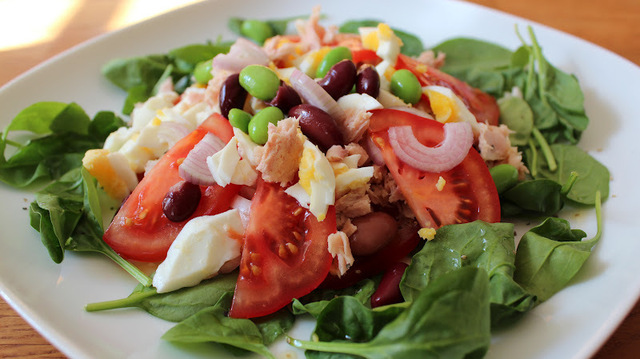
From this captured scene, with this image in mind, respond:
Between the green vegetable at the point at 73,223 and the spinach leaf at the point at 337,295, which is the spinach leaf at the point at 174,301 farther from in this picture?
the spinach leaf at the point at 337,295

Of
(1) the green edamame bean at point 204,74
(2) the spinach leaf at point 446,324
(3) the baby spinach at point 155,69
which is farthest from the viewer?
(3) the baby spinach at point 155,69

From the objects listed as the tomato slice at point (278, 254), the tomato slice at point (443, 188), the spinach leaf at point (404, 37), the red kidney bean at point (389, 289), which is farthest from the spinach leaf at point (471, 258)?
the spinach leaf at point (404, 37)

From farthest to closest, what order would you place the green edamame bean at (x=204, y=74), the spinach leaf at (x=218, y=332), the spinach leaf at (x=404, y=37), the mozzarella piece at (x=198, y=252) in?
the spinach leaf at (x=404, y=37) → the green edamame bean at (x=204, y=74) → the mozzarella piece at (x=198, y=252) → the spinach leaf at (x=218, y=332)

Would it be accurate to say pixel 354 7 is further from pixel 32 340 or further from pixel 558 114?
pixel 32 340

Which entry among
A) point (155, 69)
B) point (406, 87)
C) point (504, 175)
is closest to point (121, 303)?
point (406, 87)

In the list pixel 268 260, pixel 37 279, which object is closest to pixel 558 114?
pixel 268 260
